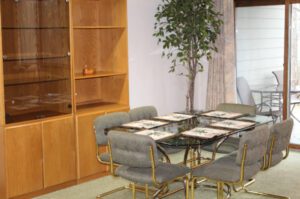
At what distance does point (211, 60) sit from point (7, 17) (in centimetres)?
314

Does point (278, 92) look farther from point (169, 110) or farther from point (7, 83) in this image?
point (7, 83)

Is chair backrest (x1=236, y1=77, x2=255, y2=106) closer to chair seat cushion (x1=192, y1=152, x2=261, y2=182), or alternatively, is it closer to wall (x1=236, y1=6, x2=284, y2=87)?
wall (x1=236, y1=6, x2=284, y2=87)

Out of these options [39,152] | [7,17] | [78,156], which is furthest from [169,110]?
[7,17]

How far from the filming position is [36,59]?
5.34m

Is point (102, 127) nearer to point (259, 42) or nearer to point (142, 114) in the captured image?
point (142, 114)

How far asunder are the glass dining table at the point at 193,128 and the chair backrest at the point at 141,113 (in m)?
0.31

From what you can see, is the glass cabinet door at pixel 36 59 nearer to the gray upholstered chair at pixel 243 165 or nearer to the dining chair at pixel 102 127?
the dining chair at pixel 102 127

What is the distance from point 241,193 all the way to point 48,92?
2264mm

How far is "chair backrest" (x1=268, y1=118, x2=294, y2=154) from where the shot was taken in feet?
14.7

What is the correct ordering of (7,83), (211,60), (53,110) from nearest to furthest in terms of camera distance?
(7,83) < (53,110) < (211,60)

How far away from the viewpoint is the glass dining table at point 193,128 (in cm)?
420

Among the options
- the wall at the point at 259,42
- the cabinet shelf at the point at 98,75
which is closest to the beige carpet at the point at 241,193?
the cabinet shelf at the point at 98,75

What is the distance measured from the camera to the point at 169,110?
7250mm

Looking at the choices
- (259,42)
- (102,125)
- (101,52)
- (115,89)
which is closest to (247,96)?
(259,42)
